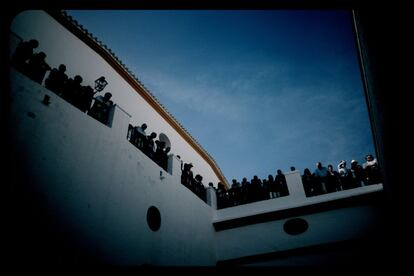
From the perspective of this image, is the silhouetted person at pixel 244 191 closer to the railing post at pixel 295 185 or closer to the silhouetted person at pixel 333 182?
the railing post at pixel 295 185

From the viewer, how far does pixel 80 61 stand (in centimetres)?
1120

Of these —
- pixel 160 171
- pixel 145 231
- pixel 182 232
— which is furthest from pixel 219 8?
pixel 182 232

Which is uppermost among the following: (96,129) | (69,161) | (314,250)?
(96,129)

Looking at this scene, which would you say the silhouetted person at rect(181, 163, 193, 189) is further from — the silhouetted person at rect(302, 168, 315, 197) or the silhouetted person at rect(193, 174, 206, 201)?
the silhouetted person at rect(302, 168, 315, 197)

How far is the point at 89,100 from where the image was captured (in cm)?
799

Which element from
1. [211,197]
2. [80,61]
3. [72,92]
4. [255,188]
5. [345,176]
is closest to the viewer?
[72,92]

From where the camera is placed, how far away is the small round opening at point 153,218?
906cm

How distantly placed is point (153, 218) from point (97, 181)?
2.75 meters

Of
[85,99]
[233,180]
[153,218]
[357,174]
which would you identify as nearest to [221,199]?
[233,180]

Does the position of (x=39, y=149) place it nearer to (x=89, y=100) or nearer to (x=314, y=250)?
(x=89, y=100)

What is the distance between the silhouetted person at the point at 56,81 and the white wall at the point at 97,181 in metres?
0.63

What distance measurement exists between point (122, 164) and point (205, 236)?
5.58m

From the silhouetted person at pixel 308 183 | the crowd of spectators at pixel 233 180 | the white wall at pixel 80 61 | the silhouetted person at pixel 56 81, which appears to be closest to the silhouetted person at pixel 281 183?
the crowd of spectators at pixel 233 180

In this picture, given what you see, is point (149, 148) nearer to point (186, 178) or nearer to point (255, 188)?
point (186, 178)
